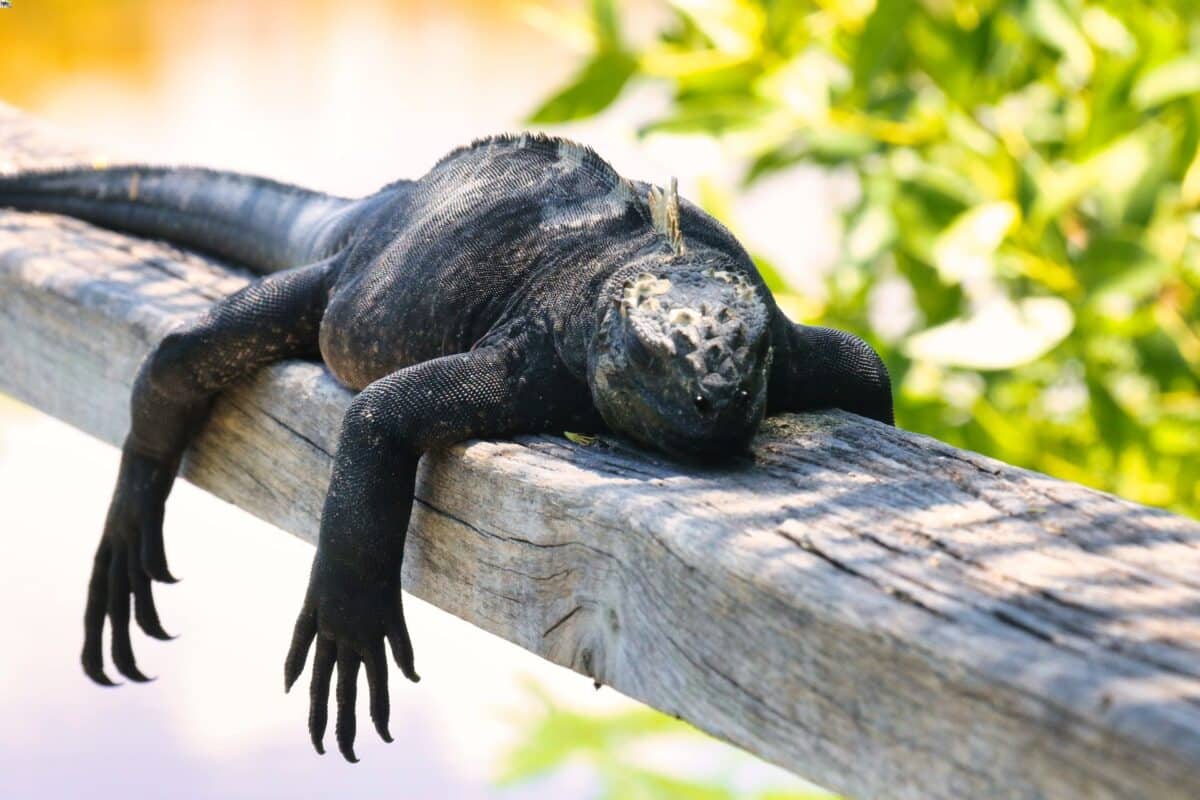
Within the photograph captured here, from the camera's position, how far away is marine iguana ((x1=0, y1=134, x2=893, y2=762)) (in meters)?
1.88

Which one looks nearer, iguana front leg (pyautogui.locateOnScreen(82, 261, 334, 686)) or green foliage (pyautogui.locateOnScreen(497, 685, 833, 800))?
iguana front leg (pyautogui.locateOnScreen(82, 261, 334, 686))

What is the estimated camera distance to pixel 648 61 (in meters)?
3.88

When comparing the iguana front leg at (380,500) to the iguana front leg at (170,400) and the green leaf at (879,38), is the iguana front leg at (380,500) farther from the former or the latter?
the green leaf at (879,38)

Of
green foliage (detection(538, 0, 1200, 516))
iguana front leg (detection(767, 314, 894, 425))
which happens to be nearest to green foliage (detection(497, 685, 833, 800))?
green foliage (detection(538, 0, 1200, 516))

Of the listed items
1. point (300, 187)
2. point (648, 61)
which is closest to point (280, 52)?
point (648, 61)

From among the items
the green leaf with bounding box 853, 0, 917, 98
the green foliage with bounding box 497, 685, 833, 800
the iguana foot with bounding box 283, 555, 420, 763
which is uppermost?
the green leaf with bounding box 853, 0, 917, 98

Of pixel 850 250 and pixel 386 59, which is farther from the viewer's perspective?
pixel 386 59

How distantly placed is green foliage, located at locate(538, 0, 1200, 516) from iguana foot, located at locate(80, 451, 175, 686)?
1.59m

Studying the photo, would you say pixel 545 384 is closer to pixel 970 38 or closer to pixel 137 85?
pixel 970 38

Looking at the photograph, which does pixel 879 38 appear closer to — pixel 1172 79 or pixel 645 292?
pixel 1172 79

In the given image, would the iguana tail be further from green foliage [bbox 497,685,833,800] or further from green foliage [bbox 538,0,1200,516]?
green foliage [bbox 497,685,833,800]

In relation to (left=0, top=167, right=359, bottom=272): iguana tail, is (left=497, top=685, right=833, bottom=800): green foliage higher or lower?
lower

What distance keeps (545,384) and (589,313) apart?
118 millimetres

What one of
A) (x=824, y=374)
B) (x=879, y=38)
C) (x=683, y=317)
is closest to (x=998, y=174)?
(x=879, y=38)
